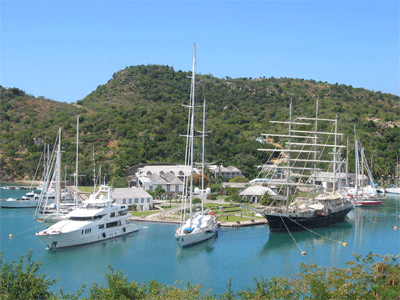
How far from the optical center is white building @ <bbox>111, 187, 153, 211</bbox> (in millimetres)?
59312

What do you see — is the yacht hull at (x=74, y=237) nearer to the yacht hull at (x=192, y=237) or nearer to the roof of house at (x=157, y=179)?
the yacht hull at (x=192, y=237)

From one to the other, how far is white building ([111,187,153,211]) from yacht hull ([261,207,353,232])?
61.9 feet

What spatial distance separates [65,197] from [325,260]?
143 ft

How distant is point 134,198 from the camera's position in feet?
196

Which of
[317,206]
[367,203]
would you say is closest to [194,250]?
[317,206]

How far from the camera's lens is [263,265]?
35.9 metres

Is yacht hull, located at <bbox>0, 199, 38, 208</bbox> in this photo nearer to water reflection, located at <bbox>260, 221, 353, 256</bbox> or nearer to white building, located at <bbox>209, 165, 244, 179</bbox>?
white building, located at <bbox>209, 165, 244, 179</bbox>

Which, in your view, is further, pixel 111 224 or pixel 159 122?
pixel 159 122

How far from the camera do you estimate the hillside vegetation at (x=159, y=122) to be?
105 metres

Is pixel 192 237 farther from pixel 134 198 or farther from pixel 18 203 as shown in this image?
pixel 18 203

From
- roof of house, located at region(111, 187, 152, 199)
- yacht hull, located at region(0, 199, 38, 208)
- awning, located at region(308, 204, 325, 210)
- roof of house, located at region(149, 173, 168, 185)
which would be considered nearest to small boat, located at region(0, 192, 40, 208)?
yacht hull, located at region(0, 199, 38, 208)

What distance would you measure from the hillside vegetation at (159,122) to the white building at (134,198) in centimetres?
1513

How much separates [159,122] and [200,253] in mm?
85239

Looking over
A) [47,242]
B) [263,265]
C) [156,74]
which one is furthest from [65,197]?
[156,74]
